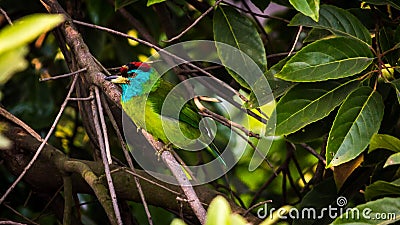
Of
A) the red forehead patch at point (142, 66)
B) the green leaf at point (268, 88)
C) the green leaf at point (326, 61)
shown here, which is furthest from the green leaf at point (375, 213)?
the red forehead patch at point (142, 66)

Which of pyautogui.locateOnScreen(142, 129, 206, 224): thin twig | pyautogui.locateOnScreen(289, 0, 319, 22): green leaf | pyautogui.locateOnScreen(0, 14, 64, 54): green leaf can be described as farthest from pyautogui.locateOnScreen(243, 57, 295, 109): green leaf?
pyautogui.locateOnScreen(0, 14, 64, 54): green leaf

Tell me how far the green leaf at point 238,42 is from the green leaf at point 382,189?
65 centimetres

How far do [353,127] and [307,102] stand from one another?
189mm

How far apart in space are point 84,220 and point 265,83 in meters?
1.39

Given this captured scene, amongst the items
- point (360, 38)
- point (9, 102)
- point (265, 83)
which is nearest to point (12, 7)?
point (9, 102)

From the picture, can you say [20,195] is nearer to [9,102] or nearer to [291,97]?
A: [9,102]

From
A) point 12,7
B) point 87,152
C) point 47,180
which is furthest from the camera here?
point 87,152

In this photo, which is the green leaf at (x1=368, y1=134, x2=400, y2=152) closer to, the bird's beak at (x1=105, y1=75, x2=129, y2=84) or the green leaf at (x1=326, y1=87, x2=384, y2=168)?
the green leaf at (x1=326, y1=87, x2=384, y2=168)

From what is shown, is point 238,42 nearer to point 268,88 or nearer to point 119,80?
point 268,88

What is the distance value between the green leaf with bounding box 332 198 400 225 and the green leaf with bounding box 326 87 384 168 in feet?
1.11

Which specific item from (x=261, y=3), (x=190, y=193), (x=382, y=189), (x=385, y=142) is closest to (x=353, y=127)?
(x=385, y=142)

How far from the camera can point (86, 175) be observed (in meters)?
2.25

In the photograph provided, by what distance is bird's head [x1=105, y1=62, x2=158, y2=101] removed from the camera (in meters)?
2.69

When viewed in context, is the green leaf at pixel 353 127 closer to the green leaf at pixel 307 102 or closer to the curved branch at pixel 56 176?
the green leaf at pixel 307 102
